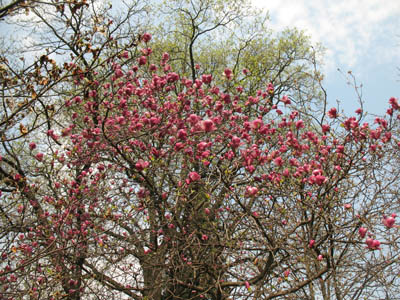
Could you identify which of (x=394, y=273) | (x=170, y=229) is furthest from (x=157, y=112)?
(x=394, y=273)

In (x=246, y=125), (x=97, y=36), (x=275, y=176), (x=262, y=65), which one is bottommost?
(x=275, y=176)

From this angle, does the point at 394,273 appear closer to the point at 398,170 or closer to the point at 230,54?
the point at 398,170

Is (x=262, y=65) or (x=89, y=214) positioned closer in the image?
(x=89, y=214)

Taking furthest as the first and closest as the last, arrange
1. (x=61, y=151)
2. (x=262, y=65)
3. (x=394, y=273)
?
(x=262, y=65)
(x=61, y=151)
(x=394, y=273)

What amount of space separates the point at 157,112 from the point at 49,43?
4564 millimetres

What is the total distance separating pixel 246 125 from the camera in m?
3.99

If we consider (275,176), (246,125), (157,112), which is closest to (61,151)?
(157,112)

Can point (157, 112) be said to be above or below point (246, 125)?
above

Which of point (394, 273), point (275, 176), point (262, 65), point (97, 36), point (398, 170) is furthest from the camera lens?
point (262, 65)

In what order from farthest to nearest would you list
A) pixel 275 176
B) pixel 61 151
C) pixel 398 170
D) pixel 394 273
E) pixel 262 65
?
1. pixel 262 65
2. pixel 61 151
3. pixel 398 170
4. pixel 394 273
5. pixel 275 176

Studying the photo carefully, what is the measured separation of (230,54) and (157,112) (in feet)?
21.6

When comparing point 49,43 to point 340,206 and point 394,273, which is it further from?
point 394,273

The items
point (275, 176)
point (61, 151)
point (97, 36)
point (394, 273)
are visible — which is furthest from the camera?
point (97, 36)

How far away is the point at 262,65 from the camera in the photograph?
10.2m
